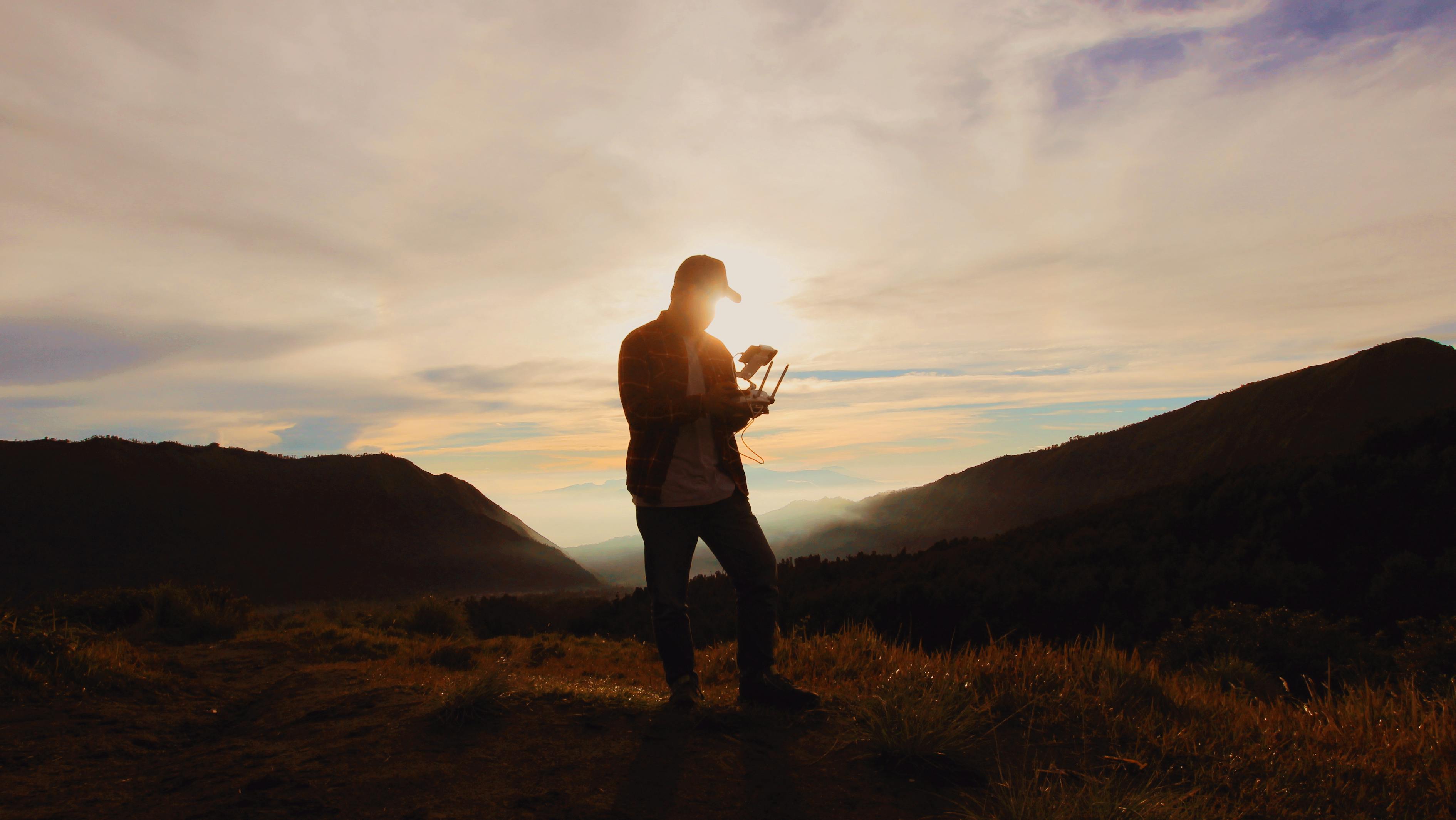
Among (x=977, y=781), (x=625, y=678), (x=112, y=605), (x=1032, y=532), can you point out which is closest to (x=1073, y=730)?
(x=977, y=781)

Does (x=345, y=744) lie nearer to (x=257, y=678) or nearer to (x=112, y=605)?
(x=257, y=678)

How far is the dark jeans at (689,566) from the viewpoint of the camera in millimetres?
3541

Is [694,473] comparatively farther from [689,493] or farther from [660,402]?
[660,402]

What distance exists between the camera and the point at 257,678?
529cm

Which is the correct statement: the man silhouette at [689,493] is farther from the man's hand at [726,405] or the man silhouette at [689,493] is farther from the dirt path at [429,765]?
the dirt path at [429,765]

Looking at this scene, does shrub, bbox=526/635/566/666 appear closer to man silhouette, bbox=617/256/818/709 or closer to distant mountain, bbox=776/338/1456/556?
man silhouette, bbox=617/256/818/709

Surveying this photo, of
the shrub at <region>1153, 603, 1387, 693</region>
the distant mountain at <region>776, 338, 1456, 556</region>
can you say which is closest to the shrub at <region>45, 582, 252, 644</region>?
the shrub at <region>1153, 603, 1387, 693</region>

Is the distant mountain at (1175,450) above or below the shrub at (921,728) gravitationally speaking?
above

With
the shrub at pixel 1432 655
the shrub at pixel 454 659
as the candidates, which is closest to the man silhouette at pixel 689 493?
the shrub at pixel 454 659

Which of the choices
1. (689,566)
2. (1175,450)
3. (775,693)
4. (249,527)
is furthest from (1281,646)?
(249,527)

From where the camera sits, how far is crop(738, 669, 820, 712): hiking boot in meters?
3.42

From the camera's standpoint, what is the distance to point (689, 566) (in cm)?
372

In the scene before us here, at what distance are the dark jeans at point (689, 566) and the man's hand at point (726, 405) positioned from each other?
463 millimetres

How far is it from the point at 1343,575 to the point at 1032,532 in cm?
750
